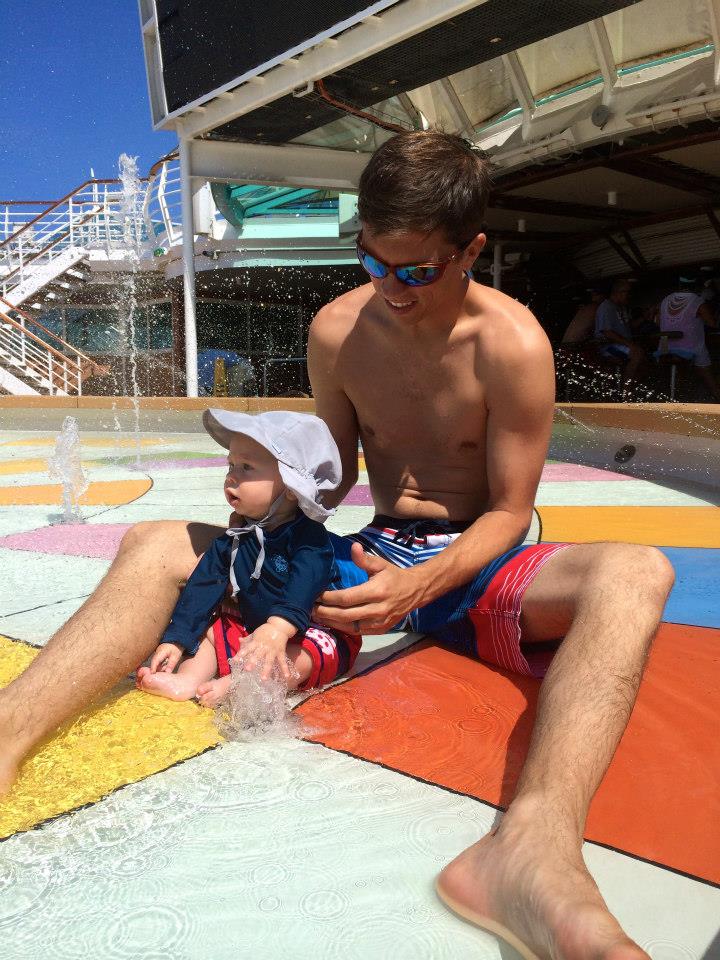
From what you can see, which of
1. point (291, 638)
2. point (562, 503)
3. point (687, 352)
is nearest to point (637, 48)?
point (687, 352)

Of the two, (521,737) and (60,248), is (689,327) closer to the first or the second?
(521,737)

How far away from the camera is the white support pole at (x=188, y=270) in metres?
12.0

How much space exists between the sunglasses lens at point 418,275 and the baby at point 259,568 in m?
0.43

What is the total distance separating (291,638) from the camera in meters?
1.81

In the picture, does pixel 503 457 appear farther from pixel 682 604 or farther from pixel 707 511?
pixel 707 511

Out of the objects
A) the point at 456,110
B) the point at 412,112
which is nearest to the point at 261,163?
the point at 412,112

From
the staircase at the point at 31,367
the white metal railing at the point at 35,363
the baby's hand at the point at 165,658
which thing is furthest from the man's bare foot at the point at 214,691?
the white metal railing at the point at 35,363

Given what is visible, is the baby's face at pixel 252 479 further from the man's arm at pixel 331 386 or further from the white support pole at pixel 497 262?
the white support pole at pixel 497 262

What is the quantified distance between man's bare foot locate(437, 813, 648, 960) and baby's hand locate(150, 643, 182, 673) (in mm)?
871

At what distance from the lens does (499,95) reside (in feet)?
37.0

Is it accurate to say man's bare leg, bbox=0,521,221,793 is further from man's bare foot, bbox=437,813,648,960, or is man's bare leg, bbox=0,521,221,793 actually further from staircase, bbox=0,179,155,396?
staircase, bbox=0,179,155,396

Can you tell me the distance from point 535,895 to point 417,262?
134 cm

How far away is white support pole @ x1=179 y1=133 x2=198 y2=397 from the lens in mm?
11992

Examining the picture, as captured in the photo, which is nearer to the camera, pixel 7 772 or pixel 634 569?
pixel 7 772
